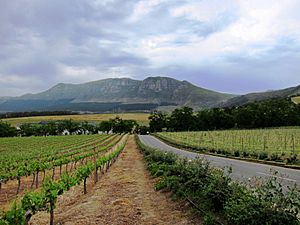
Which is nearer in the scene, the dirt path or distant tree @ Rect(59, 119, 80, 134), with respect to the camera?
the dirt path

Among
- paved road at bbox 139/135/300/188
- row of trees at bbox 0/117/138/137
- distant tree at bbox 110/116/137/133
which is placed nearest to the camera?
paved road at bbox 139/135/300/188

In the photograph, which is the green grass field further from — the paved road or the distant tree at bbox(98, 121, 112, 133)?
the distant tree at bbox(98, 121, 112, 133)

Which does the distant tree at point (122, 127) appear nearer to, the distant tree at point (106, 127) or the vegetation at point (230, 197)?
the distant tree at point (106, 127)

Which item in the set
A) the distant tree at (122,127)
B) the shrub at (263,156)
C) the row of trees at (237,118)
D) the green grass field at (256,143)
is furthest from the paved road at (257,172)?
the distant tree at (122,127)

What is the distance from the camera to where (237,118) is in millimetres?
103438

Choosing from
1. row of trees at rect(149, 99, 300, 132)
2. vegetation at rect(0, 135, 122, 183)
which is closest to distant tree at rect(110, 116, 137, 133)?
row of trees at rect(149, 99, 300, 132)

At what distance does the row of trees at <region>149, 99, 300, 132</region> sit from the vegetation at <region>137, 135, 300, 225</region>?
87.6 m

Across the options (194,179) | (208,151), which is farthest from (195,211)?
(208,151)

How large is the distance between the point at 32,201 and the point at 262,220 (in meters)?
6.73

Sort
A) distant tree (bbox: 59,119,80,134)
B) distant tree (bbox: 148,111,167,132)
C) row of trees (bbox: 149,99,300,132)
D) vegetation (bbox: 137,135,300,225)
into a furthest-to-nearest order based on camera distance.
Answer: distant tree (bbox: 59,119,80,134), distant tree (bbox: 148,111,167,132), row of trees (bbox: 149,99,300,132), vegetation (bbox: 137,135,300,225)

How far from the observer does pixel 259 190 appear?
7.71 meters

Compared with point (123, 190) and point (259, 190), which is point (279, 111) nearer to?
point (123, 190)

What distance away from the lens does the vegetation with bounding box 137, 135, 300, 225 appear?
710cm

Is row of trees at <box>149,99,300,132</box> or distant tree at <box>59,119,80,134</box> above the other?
row of trees at <box>149,99,300,132</box>
